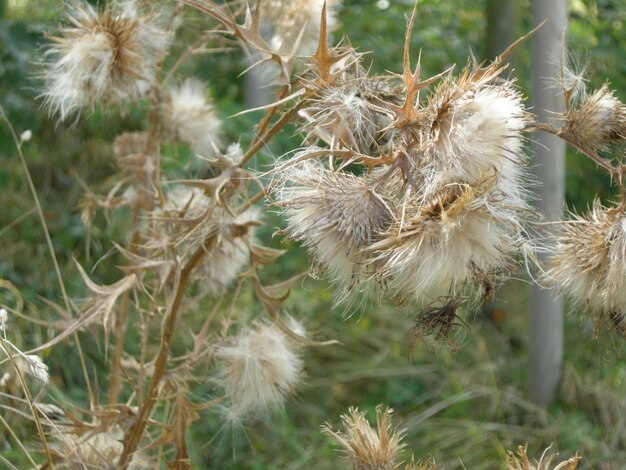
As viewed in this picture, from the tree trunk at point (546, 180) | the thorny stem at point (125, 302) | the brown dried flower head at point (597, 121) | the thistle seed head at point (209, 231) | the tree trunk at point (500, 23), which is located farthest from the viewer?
the tree trunk at point (500, 23)

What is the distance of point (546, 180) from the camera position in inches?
85.9

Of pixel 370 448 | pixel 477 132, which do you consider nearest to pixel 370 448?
pixel 370 448

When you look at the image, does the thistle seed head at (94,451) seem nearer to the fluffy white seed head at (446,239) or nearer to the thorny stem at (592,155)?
the fluffy white seed head at (446,239)

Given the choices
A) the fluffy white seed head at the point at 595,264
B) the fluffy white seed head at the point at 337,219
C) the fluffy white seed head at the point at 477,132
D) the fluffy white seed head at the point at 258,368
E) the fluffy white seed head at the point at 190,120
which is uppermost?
the fluffy white seed head at the point at 477,132

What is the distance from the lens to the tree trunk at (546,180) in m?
1.90

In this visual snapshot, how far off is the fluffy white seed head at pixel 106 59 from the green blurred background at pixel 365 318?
0.71 metres

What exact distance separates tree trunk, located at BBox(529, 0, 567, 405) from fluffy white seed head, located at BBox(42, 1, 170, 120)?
0.72 metres

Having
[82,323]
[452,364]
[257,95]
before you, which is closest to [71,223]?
[257,95]

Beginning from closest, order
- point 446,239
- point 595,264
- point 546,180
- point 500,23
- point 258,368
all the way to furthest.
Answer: point 446,239, point 595,264, point 258,368, point 546,180, point 500,23

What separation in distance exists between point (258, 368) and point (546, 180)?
1141mm

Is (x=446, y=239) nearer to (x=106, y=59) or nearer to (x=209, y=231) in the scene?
(x=209, y=231)

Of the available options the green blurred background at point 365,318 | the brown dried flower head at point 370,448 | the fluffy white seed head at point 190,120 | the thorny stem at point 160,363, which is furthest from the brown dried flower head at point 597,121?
the green blurred background at point 365,318

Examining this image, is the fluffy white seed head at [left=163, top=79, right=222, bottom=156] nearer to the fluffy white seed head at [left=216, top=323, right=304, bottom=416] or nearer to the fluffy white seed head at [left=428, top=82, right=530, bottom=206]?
the fluffy white seed head at [left=216, top=323, right=304, bottom=416]

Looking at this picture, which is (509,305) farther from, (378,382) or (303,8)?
(303,8)
